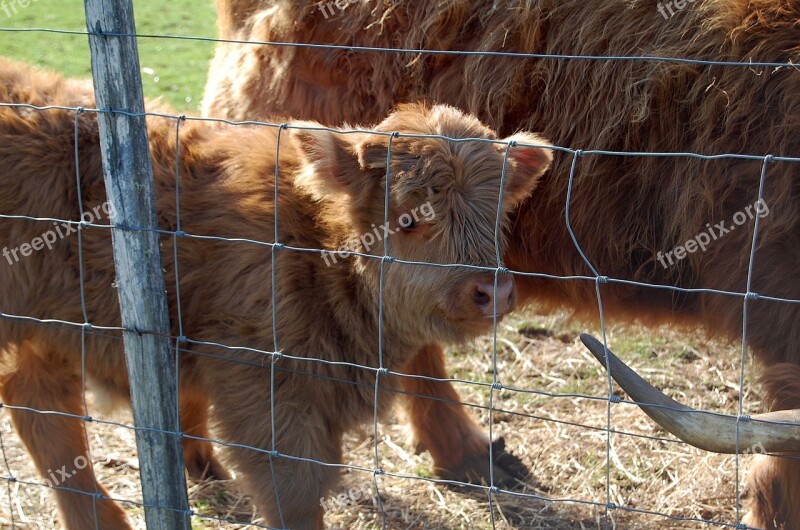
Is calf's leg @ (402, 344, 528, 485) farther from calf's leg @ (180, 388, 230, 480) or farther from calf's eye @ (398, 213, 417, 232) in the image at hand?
calf's eye @ (398, 213, 417, 232)

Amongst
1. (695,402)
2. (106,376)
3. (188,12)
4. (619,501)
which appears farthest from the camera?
(188,12)

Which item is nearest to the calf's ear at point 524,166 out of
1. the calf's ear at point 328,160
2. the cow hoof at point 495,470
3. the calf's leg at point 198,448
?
the calf's ear at point 328,160

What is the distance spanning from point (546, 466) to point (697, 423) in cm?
234

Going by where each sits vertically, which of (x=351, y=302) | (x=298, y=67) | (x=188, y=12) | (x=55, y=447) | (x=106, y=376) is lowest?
(x=55, y=447)

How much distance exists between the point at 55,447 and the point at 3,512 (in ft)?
1.88

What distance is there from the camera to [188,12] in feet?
41.3

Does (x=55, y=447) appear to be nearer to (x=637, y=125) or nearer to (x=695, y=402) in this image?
(x=637, y=125)

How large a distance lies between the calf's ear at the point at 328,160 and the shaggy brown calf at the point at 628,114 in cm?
83

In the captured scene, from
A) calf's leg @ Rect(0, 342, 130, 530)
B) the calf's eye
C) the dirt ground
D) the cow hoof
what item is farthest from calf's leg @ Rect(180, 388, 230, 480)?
the calf's eye

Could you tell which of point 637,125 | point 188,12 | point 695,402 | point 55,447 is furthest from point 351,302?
point 188,12

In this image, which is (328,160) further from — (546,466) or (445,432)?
(546,466)

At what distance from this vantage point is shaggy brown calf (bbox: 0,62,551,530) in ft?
9.97

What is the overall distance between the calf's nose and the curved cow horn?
1.97 ft

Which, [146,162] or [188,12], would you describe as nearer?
[146,162]
